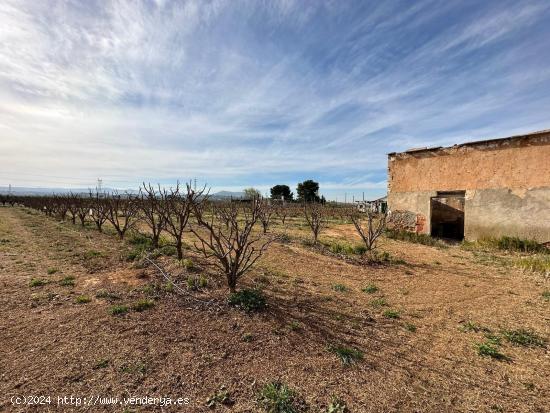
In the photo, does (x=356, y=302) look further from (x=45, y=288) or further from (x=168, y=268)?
(x=45, y=288)

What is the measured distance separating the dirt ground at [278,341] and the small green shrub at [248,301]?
157mm

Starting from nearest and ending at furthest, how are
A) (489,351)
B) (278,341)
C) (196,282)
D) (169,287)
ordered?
(489,351)
(278,341)
(169,287)
(196,282)

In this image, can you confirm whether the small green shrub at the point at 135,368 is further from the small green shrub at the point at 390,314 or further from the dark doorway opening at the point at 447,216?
the dark doorway opening at the point at 447,216

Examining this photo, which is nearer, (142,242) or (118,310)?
(118,310)

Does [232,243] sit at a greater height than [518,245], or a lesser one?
greater

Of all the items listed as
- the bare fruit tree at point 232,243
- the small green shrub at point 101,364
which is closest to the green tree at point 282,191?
the bare fruit tree at point 232,243

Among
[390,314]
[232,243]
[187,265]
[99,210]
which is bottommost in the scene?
[390,314]

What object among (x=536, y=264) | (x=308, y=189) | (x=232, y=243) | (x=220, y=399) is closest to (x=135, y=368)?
(x=220, y=399)

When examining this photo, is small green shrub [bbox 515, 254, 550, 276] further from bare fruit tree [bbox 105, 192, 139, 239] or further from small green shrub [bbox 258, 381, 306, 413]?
bare fruit tree [bbox 105, 192, 139, 239]

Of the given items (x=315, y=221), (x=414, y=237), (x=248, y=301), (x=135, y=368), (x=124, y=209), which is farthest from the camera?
(x=124, y=209)

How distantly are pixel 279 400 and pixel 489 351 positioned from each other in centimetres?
248

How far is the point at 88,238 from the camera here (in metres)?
10.6

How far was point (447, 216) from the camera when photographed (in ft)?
40.5

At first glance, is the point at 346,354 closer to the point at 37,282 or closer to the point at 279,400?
the point at 279,400
